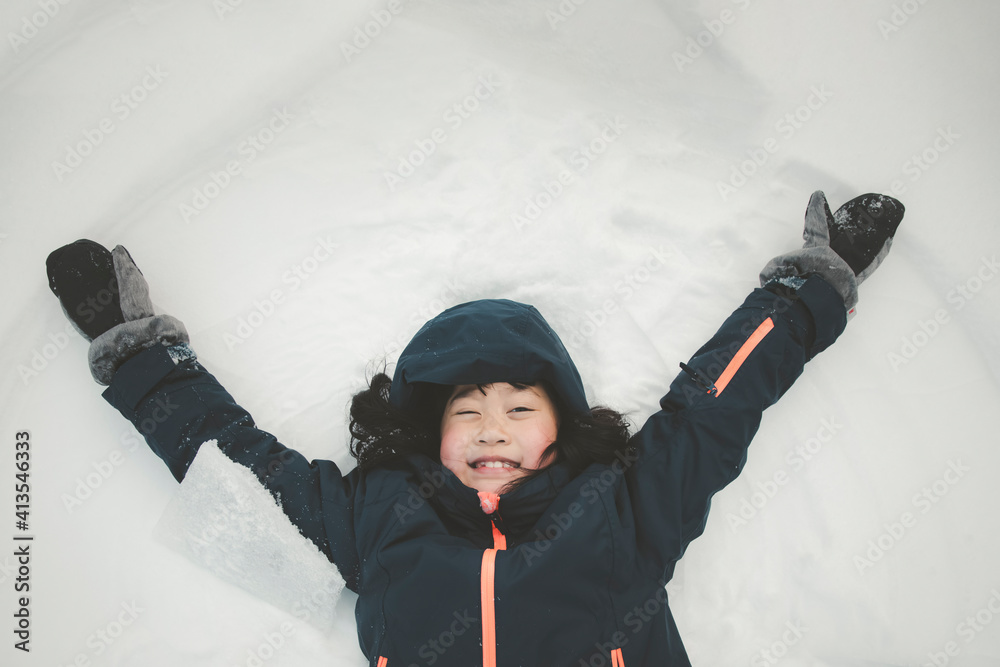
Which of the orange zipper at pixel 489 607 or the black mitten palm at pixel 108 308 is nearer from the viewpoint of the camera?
the orange zipper at pixel 489 607

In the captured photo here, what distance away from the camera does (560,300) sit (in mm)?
1941

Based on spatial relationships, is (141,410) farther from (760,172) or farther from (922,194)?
(922,194)

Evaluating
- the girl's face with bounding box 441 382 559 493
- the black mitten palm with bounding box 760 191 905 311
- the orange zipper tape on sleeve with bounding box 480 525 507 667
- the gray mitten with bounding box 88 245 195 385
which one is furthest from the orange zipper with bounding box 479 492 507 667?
the black mitten palm with bounding box 760 191 905 311

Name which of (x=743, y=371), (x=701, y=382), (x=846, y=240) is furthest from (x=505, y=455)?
(x=846, y=240)

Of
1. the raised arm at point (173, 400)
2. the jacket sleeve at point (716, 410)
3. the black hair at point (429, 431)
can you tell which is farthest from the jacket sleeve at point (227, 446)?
the jacket sleeve at point (716, 410)

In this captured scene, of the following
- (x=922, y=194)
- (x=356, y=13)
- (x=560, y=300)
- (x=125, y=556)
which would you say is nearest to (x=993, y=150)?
(x=922, y=194)

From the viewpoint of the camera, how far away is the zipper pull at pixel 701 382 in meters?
1.60

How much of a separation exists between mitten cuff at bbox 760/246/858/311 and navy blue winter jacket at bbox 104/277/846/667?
3 cm

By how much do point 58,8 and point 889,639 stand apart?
9.78 feet

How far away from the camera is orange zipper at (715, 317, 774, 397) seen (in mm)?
1604

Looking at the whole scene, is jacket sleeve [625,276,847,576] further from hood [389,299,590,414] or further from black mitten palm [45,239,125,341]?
black mitten palm [45,239,125,341]

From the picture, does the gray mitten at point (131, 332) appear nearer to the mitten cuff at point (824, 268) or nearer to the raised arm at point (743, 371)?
the raised arm at point (743, 371)

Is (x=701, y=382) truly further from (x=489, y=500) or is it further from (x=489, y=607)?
(x=489, y=607)

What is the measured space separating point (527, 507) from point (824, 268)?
3.32 feet
